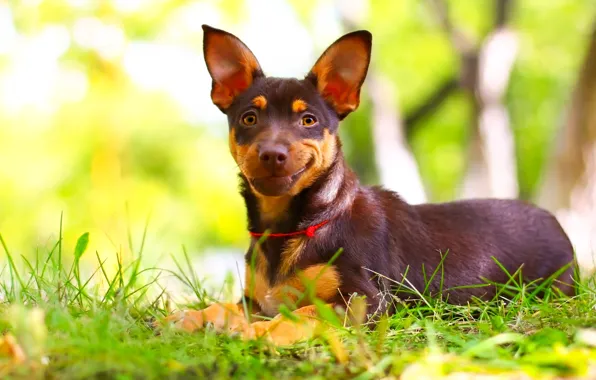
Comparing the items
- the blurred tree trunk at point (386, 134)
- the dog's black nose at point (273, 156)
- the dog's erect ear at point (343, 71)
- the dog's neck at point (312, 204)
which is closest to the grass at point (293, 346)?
the dog's neck at point (312, 204)

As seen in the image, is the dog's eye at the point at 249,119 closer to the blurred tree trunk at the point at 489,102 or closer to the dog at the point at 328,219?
the dog at the point at 328,219

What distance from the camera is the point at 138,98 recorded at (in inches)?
732

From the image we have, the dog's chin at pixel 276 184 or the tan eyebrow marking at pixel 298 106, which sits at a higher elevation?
the tan eyebrow marking at pixel 298 106

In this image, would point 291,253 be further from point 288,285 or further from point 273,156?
point 273,156

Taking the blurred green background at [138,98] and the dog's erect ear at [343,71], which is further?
the blurred green background at [138,98]

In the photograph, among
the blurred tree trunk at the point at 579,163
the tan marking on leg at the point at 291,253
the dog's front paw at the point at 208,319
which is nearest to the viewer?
the dog's front paw at the point at 208,319

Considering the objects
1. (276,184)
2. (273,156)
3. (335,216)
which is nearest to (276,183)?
(276,184)

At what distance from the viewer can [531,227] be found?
521 centimetres

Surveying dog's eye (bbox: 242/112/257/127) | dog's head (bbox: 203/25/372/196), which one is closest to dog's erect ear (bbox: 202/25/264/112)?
dog's head (bbox: 203/25/372/196)

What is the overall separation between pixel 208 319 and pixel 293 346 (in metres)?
0.82

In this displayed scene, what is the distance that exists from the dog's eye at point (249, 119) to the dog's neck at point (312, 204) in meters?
0.43

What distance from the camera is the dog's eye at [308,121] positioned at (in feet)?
14.4

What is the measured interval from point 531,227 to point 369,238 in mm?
Result: 1541

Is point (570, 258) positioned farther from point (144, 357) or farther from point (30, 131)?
point (30, 131)
